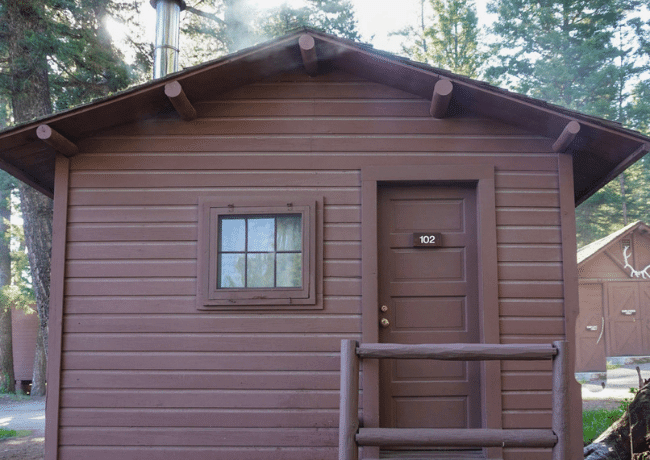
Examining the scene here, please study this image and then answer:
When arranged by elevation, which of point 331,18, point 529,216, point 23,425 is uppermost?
point 331,18

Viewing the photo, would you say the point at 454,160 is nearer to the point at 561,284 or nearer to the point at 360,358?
the point at 561,284

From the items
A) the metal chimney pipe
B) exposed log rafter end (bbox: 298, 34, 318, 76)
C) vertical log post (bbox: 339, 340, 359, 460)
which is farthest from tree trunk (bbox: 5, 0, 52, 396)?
vertical log post (bbox: 339, 340, 359, 460)

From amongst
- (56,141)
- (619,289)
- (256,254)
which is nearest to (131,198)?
(56,141)

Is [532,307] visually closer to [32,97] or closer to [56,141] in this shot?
[56,141]

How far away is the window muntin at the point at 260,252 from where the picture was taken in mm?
4715

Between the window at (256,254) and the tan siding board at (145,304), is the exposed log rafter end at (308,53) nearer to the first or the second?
the window at (256,254)

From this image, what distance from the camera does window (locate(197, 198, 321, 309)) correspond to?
4652 millimetres

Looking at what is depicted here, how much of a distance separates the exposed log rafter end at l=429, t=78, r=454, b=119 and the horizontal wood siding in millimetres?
104

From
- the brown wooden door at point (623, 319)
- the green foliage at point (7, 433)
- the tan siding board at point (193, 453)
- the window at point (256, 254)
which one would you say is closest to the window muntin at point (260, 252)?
the window at point (256, 254)

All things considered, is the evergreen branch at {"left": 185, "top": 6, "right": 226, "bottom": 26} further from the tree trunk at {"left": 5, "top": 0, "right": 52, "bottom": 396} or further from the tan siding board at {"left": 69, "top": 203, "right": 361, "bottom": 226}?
the tan siding board at {"left": 69, "top": 203, "right": 361, "bottom": 226}

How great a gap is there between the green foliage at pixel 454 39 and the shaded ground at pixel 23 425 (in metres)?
17.3

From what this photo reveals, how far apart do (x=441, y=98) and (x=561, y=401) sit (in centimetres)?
234

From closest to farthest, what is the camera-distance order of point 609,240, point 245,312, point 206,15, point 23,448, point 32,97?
point 245,312
point 23,448
point 32,97
point 206,15
point 609,240

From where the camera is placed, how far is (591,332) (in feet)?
54.3
